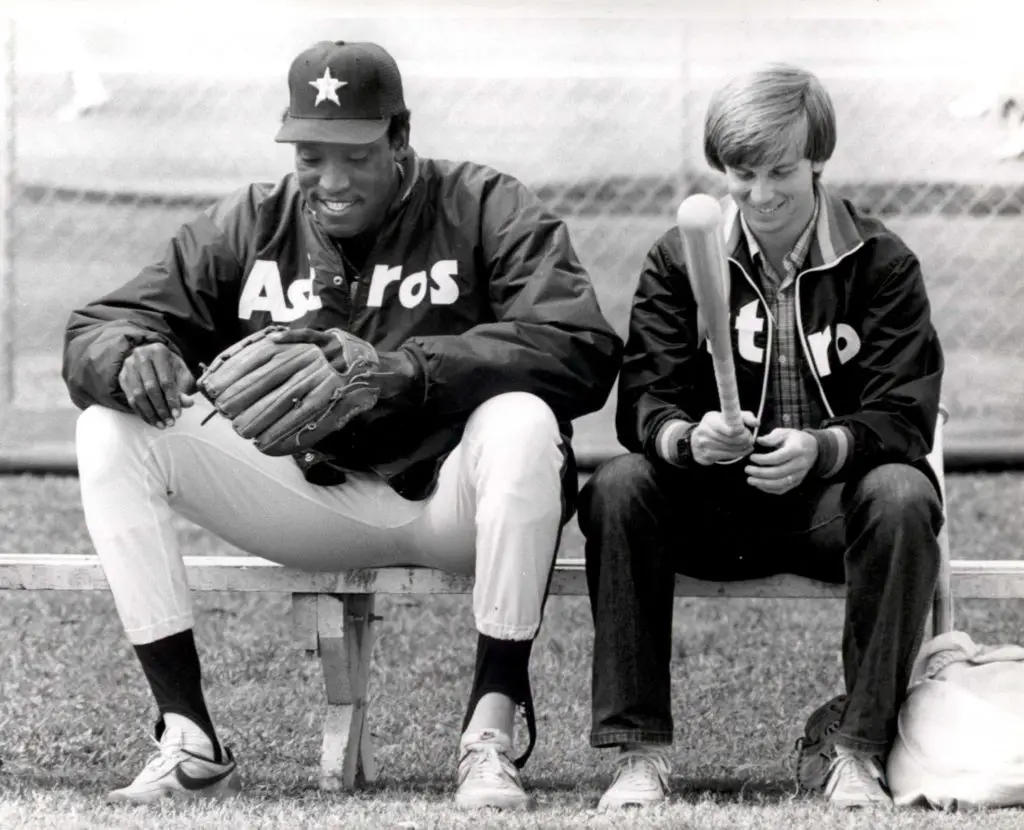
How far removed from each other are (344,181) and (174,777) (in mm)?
1137

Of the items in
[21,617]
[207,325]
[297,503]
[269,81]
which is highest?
[269,81]

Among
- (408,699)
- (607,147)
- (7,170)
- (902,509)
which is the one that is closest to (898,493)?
(902,509)

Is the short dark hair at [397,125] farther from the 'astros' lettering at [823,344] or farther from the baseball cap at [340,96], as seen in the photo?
the 'astros' lettering at [823,344]

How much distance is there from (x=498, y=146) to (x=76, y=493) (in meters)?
1.64

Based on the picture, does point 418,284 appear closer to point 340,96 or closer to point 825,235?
point 340,96

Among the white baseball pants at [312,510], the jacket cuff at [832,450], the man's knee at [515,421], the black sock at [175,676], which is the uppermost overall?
the man's knee at [515,421]

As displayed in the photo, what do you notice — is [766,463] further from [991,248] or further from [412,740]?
[991,248]

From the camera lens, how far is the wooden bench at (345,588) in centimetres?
364

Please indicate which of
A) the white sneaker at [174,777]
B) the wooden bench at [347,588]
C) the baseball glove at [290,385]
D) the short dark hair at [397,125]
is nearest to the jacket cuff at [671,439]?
the wooden bench at [347,588]

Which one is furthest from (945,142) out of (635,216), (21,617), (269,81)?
(21,617)

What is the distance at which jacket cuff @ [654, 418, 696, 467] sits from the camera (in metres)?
3.44

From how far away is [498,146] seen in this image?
5762 mm

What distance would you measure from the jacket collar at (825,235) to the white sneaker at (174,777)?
1317 mm

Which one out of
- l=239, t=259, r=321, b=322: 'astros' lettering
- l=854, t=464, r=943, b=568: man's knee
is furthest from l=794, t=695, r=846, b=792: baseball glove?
l=239, t=259, r=321, b=322: 'astros' lettering
